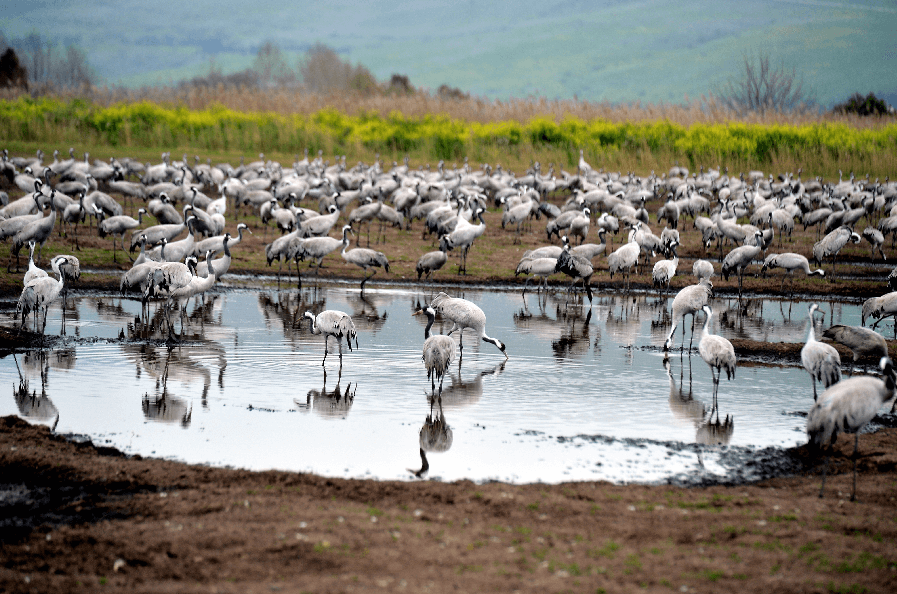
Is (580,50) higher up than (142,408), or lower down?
higher up

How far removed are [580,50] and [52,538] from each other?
198 metres

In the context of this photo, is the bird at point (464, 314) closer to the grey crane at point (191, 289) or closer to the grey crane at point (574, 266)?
the grey crane at point (191, 289)

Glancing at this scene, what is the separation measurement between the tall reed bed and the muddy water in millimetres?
21154

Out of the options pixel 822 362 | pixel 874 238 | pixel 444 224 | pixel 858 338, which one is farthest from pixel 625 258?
pixel 822 362

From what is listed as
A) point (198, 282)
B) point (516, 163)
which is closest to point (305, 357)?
point (198, 282)

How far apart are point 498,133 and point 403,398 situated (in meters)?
28.3

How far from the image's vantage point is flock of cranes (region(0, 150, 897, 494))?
1262cm

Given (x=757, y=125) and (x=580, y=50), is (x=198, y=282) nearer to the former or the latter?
(x=757, y=125)

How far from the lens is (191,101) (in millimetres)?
42656

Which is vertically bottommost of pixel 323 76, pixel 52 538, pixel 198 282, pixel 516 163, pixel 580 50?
pixel 52 538

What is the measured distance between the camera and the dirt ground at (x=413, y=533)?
5441mm

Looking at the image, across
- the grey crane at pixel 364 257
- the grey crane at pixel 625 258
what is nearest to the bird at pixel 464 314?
the grey crane at pixel 364 257

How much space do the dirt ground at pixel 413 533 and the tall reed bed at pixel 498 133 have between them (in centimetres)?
2873

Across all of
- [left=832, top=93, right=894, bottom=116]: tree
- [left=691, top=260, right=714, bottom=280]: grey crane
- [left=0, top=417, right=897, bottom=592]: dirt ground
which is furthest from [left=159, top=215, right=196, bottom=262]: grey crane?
[left=832, top=93, right=894, bottom=116]: tree
